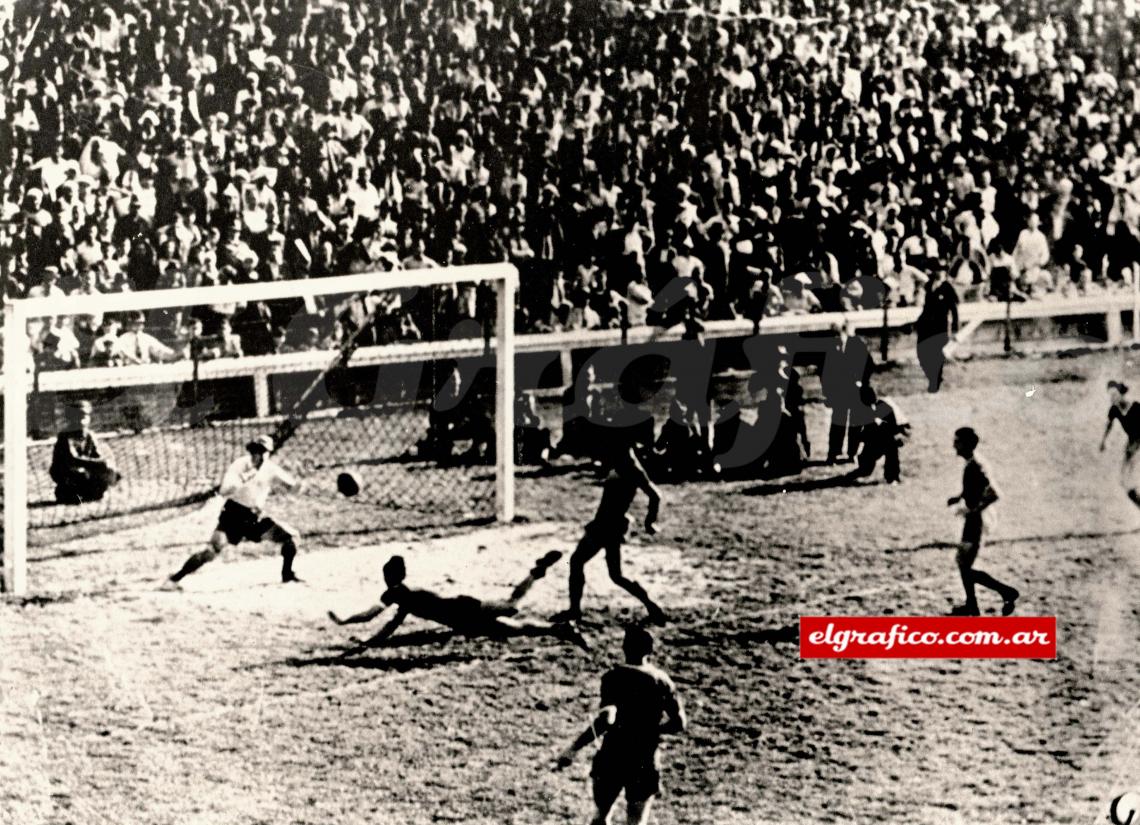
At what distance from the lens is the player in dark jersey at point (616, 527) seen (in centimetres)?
908

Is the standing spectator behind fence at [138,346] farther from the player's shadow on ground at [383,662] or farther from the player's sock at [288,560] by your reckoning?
the player's shadow on ground at [383,662]

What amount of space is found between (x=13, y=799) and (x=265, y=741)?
1.22 m

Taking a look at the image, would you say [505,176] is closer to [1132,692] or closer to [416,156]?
[416,156]

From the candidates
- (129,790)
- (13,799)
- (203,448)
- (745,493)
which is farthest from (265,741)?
(745,493)

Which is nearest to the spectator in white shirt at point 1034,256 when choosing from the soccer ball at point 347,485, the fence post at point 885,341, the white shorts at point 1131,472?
the fence post at point 885,341

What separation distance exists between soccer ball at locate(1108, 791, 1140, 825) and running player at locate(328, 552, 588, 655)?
275cm

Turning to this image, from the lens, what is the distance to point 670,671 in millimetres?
8766

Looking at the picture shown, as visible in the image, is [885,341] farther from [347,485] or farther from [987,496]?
[347,485]

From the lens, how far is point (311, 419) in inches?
A: 388

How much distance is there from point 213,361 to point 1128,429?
17.3 feet

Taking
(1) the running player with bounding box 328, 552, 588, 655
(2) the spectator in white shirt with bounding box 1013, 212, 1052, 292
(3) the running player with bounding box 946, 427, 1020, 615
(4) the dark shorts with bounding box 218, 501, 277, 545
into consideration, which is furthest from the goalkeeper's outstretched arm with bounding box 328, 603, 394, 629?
(2) the spectator in white shirt with bounding box 1013, 212, 1052, 292

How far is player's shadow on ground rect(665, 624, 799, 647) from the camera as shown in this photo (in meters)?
8.92

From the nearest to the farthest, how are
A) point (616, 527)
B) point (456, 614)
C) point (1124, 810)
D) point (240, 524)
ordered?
point (1124, 810) < point (456, 614) < point (240, 524) < point (616, 527)

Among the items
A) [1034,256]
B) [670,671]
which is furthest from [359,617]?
[1034,256]
